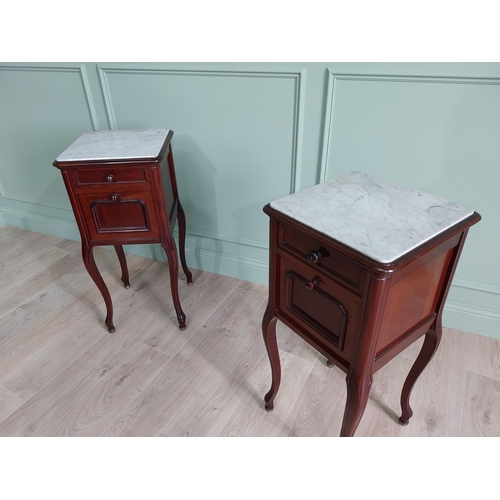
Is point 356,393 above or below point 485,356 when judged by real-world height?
above

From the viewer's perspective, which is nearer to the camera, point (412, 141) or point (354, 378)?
point (354, 378)

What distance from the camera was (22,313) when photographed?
199cm

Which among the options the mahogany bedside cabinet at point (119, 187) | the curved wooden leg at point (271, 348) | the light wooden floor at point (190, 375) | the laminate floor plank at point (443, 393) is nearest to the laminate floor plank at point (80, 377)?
the light wooden floor at point (190, 375)

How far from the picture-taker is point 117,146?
1523 millimetres

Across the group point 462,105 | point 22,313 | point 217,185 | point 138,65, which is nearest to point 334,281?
point 462,105

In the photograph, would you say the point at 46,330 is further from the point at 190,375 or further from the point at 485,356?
the point at 485,356

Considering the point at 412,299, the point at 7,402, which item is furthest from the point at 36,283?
the point at 412,299

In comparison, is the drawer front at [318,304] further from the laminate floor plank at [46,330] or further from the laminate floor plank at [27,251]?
the laminate floor plank at [27,251]

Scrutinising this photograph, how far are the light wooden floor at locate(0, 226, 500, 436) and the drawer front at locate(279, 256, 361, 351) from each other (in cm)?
55

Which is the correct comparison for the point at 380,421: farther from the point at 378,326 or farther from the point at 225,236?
→ the point at 225,236

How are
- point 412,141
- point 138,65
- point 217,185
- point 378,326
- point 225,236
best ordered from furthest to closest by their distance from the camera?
point 225,236, point 217,185, point 138,65, point 412,141, point 378,326

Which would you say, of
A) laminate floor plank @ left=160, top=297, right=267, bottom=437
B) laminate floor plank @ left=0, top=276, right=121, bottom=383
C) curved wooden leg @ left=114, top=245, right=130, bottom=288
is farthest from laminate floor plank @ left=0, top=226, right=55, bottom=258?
laminate floor plank @ left=160, top=297, right=267, bottom=437

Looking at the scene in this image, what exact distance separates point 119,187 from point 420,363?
1246 millimetres

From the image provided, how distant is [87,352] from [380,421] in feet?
4.20
